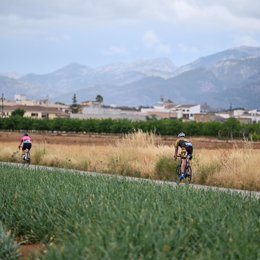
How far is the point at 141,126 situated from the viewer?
100 metres

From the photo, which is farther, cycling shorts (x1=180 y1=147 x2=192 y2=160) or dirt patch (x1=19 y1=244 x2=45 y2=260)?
cycling shorts (x1=180 y1=147 x2=192 y2=160)

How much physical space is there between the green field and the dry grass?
391 inches

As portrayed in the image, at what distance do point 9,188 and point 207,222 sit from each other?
16.8ft

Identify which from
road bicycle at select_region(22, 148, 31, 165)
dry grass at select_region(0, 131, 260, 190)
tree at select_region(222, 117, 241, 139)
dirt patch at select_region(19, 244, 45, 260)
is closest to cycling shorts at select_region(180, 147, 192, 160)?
dry grass at select_region(0, 131, 260, 190)

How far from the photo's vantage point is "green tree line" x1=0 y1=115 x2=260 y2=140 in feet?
312

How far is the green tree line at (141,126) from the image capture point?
95.0 metres

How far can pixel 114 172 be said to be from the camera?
2617cm

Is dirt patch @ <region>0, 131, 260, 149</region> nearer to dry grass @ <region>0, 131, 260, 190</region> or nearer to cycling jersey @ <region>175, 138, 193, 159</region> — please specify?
dry grass @ <region>0, 131, 260, 190</region>

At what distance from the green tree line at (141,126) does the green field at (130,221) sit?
3010 inches

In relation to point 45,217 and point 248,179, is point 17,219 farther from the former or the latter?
point 248,179

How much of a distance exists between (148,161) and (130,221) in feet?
60.6

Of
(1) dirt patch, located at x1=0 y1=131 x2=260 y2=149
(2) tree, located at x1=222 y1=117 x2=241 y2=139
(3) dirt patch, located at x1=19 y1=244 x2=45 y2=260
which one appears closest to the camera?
(3) dirt patch, located at x1=19 y1=244 x2=45 y2=260

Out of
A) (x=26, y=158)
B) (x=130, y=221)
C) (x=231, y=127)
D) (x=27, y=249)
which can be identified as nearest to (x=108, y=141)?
(x=231, y=127)

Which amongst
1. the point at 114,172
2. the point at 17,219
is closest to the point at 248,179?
the point at 114,172
